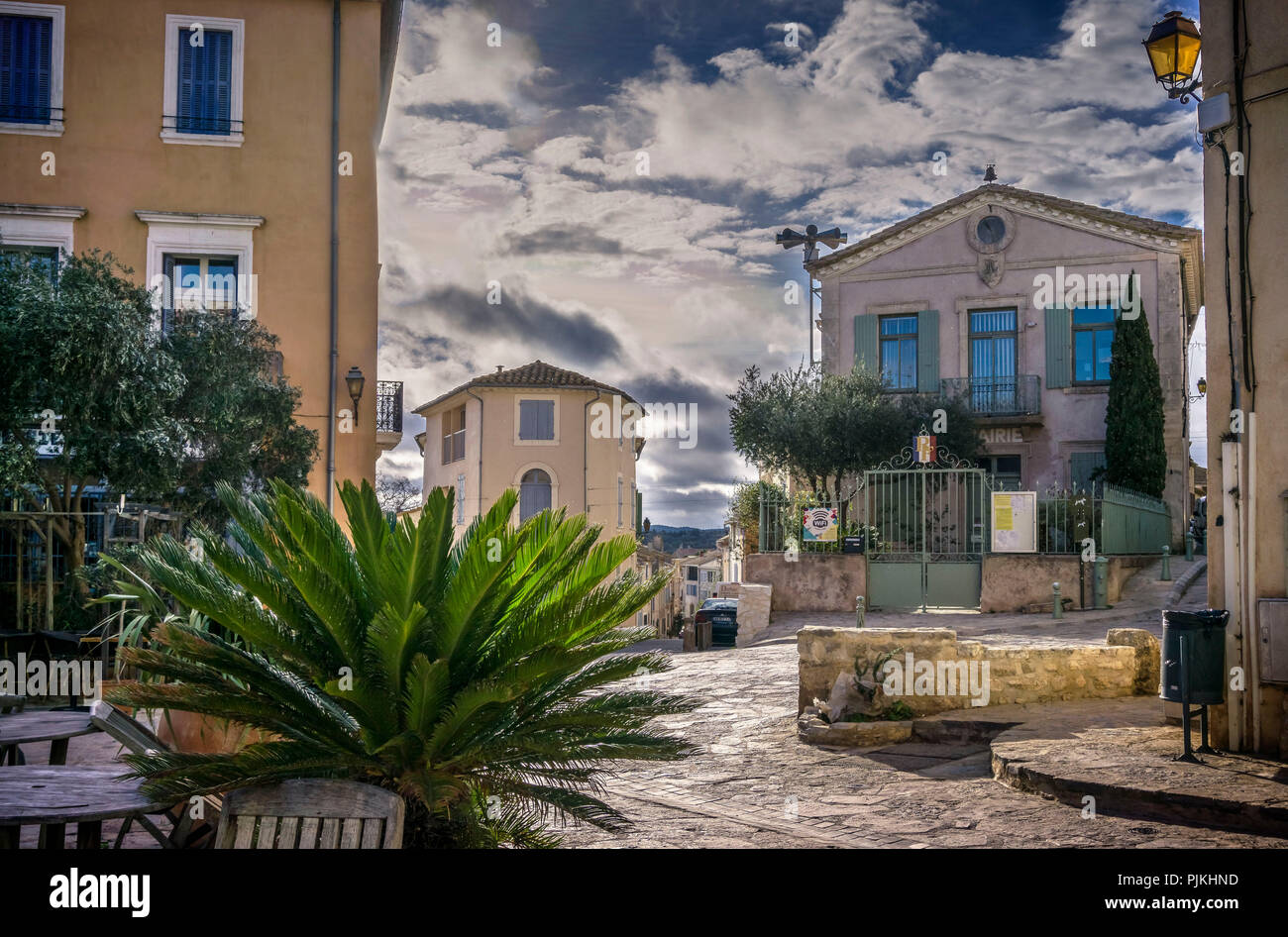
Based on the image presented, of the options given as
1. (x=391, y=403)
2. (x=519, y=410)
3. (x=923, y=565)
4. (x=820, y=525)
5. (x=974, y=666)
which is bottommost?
(x=974, y=666)

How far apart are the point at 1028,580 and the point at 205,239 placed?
44.9 feet

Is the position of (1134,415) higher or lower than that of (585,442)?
lower

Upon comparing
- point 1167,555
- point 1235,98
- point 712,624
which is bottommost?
point 712,624

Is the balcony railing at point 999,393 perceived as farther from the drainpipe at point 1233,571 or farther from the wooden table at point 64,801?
the wooden table at point 64,801

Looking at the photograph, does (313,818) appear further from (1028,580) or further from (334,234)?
(334,234)

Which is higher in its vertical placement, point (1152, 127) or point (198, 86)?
point (198, 86)

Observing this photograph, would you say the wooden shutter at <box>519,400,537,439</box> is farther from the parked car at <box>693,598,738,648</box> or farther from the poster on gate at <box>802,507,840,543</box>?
the poster on gate at <box>802,507,840,543</box>

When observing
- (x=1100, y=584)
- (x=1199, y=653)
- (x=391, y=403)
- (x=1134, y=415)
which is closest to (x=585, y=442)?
(x=391, y=403)

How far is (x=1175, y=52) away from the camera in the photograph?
8.91 metres
